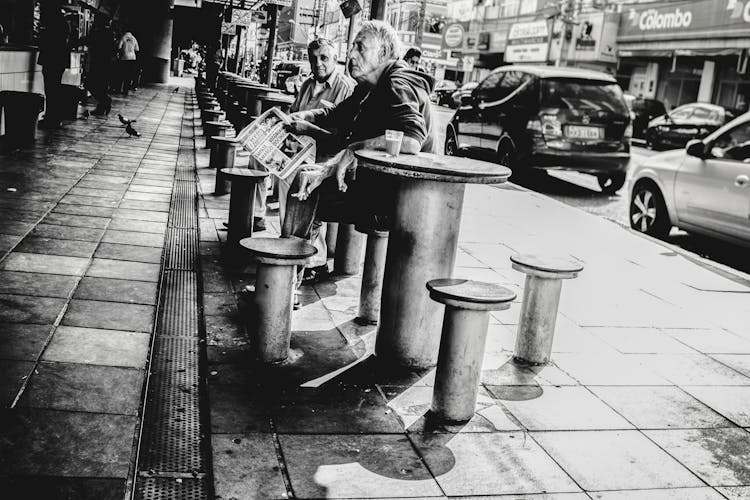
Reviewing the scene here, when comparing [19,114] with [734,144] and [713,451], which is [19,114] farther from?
[713,451]

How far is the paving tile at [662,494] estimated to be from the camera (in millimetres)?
2855

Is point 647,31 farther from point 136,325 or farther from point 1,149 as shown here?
point 136,325

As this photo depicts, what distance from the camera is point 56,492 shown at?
250cm

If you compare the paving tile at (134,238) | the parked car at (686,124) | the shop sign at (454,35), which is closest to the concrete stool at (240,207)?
the paving tile at (134,238)

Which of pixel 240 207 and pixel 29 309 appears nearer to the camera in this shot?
pixel 29 309

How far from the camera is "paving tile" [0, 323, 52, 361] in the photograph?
139 inches

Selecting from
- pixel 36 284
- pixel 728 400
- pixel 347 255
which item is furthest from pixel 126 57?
pixel 728 400

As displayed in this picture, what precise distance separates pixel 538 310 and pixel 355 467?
1.71 meters

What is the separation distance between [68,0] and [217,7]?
1881cm

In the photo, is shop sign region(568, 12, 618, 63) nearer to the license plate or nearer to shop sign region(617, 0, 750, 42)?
shop sign region(617, 0, 750, 42)

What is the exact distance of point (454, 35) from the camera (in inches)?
2072

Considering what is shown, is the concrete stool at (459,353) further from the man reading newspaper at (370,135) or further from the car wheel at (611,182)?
the car wheel at (611,182)

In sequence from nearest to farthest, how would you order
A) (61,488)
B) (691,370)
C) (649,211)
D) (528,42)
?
(61,488)
(691,370)
(649,211)
(528,42)

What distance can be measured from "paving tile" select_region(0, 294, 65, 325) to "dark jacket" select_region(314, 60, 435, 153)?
199 centimetres
